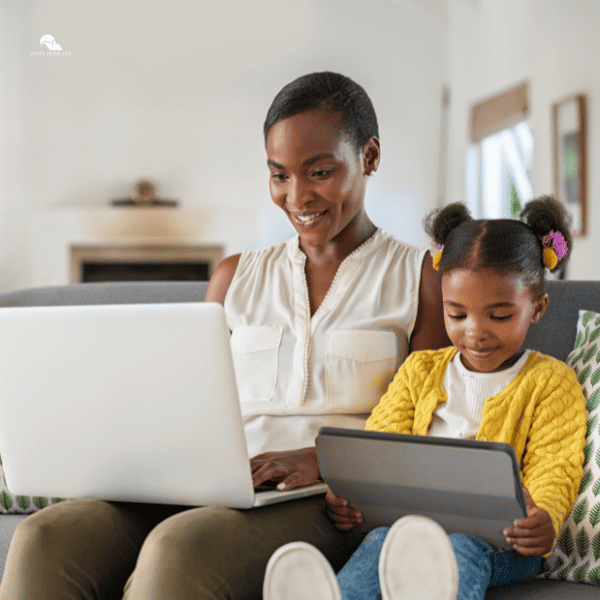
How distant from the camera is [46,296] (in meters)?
1.72

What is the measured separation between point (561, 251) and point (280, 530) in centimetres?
63

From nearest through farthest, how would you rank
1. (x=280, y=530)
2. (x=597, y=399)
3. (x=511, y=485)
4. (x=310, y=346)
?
(x=511, y=485) < (x=280, y=530) < (x=597, y=399) < (x=310, y=346)

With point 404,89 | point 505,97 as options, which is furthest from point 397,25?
point 505,97

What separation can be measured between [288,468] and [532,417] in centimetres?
37

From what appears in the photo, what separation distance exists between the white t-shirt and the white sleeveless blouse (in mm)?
122

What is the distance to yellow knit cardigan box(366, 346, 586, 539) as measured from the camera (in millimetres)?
1056

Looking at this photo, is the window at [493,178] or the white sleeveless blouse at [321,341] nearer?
the white sleeveless blouse at [321,341]

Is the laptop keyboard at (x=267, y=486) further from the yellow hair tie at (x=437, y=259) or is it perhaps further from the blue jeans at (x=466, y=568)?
the yellow hair tie at (x=437, y=259)

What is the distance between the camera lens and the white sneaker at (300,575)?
758 mm

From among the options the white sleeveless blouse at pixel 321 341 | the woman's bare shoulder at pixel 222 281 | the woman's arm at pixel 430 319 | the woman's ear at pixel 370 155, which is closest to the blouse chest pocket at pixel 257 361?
the white sleeveless blouse at pixel 321 341

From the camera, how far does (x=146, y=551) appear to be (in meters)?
0.89

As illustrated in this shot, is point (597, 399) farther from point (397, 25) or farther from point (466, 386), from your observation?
point (397, 25)

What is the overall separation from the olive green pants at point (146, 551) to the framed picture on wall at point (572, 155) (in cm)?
310

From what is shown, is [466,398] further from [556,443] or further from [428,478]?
[428,478]
